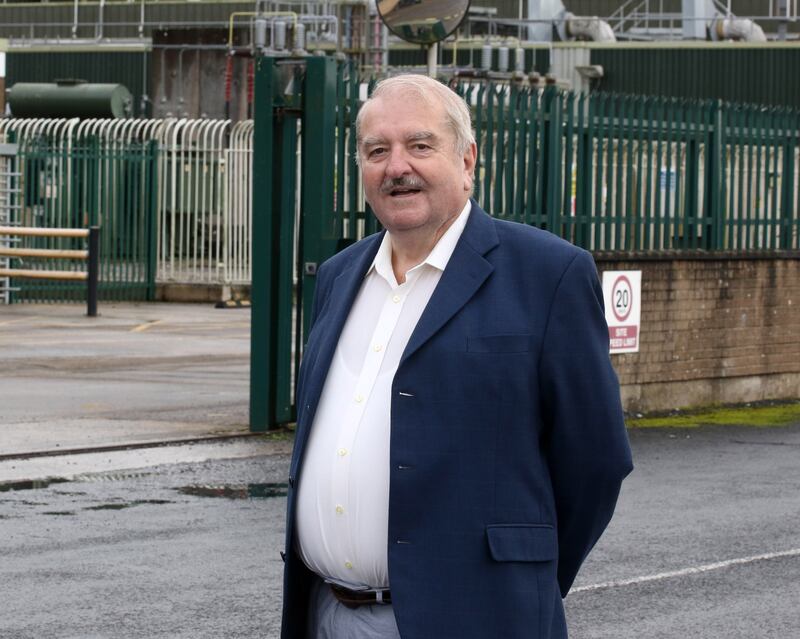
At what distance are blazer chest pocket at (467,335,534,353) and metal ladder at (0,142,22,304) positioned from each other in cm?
2303

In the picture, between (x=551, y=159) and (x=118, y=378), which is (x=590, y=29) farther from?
(x=551, y=159)

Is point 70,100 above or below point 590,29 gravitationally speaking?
below

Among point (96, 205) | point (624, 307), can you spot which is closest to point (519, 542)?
point (624, 307)

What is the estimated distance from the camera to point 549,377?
146 inches

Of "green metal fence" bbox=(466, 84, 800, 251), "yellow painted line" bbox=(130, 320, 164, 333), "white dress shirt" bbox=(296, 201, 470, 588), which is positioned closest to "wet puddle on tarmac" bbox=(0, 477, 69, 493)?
"green metal fence" bbox=(466, 84, 800, 251)

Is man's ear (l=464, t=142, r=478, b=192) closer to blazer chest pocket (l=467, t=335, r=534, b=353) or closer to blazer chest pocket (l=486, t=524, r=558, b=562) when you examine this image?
blazer chest pocket (l=467, t=335, r=534, b=353)

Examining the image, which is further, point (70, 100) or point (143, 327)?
point (70, 100)

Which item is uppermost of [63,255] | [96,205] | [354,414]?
[354,414]

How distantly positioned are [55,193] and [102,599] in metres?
20.2

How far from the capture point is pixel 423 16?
13.9 m

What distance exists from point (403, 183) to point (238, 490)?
6805 mm

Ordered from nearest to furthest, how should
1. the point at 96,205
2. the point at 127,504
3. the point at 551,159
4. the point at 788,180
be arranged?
the point at 127,504 → the point at 551,159 → the point at 788,180 → the point at 96,205

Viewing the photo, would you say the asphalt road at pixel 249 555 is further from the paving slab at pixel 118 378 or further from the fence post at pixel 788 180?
the fence post at pixel 788 180

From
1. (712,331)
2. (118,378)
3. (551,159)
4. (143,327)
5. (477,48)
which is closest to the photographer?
(551,159)
